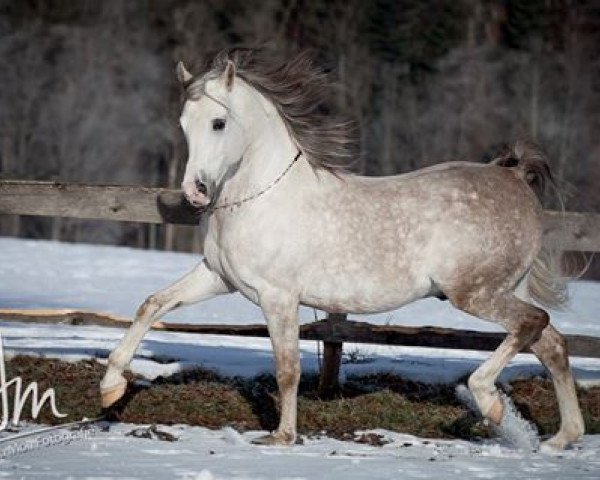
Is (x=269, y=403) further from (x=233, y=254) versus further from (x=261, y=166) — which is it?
(x=261, y=166)

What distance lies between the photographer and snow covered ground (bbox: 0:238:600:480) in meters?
5.33

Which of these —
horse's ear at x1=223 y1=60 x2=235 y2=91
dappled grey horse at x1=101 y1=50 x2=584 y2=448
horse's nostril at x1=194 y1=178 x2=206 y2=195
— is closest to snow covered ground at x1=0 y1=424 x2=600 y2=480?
dappled grey horse at x1=101 y1=50 x2=584 y2=448

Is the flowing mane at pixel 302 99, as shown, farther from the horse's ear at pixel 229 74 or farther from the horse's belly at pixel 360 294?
the horse's belly at pixel 360 294

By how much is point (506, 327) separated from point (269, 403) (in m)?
1.60

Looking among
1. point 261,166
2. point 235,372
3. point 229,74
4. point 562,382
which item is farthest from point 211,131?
point 235,372

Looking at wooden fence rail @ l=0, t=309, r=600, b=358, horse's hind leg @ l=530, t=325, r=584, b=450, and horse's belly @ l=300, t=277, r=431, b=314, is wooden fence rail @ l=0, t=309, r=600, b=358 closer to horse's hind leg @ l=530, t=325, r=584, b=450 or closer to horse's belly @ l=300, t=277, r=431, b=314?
horse's hind leg @ l=530, t=325, r=584, b=450

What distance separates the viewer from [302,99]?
6668 millimetres

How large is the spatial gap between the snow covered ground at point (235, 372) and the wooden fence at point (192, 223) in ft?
1.34

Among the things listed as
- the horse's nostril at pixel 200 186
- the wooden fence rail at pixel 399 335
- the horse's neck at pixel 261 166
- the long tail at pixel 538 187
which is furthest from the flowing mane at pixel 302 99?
the wooden fence rail at pixel 399 335

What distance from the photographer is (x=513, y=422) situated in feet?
20.6

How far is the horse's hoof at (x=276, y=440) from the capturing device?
238 inches

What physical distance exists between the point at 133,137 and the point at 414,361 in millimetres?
35635

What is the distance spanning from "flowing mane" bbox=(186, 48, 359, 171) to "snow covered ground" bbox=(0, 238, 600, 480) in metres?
1.59

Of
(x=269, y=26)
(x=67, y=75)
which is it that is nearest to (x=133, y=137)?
(x=67, y=75)
